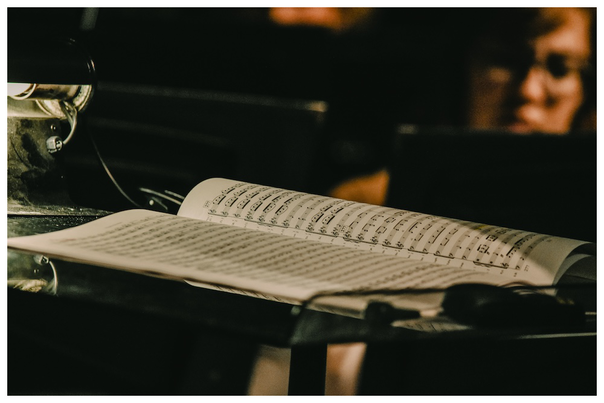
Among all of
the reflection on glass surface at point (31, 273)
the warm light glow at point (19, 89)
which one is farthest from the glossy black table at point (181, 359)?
the warm light glow at point (19, 89)

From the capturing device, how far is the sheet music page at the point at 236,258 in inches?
19.3

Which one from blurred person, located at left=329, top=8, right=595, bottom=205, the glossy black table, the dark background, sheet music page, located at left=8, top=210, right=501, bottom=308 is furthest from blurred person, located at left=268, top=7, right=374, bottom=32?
sheet music page, located at left=8, top=210, right=501, bottom=308

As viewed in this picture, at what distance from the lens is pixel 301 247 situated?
59 cm

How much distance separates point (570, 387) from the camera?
3.41 ft

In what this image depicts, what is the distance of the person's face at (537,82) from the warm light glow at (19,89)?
58.6 inches

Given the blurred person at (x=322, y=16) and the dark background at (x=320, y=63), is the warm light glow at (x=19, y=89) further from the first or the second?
the blurred person at (x=322, y=16)

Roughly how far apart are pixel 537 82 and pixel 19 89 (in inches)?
63.8

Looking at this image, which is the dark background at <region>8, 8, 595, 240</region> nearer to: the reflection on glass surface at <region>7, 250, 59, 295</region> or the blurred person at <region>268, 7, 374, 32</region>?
the blurred person at <region>268, 7, 374, 32</region>

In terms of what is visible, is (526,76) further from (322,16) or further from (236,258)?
(236,258)

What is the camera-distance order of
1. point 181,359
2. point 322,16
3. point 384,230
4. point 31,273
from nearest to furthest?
point 31,273
point 384,230
point 181,359
point 322,16

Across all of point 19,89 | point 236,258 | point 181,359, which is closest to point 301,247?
point 236,258

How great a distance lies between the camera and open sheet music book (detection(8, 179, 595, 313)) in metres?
0.50

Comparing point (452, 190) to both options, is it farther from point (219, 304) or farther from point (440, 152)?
point (219, 304)

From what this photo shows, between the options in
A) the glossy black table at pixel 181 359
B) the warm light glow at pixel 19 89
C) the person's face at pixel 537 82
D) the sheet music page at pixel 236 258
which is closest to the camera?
the sheet music page at pixel 236 258
